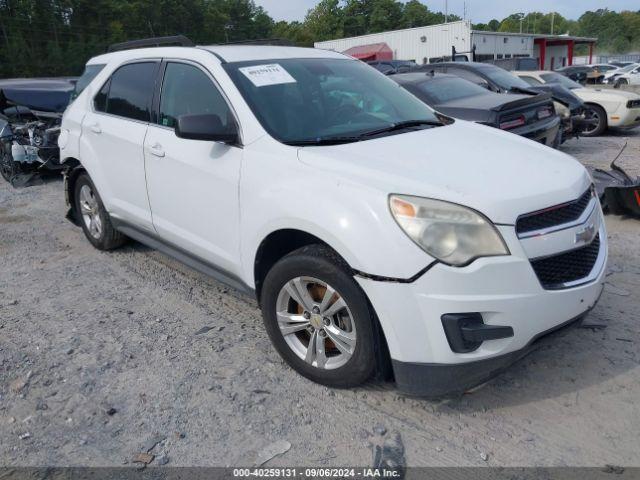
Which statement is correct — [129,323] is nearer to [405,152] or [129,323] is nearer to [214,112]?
[214,112]

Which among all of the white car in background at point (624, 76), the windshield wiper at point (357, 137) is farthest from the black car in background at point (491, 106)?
the white car in background at point (624, 76)

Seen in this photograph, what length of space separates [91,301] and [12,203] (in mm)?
4562

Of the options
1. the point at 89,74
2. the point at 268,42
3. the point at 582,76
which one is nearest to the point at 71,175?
the point at 89,74

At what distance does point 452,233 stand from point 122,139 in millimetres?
2872

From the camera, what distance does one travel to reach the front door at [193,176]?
3.46 metres

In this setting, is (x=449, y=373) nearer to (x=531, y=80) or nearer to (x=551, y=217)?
(x=551, y=217)

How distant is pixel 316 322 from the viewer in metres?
3.06

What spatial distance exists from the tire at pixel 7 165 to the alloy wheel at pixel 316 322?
7693mm

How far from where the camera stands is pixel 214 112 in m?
3.68

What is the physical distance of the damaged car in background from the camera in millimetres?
9008

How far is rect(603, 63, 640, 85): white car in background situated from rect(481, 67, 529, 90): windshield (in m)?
24.4

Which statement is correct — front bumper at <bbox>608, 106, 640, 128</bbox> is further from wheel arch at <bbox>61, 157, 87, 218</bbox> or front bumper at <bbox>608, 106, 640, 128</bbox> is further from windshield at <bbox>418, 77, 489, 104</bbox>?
wheel arch at <bbox>61, 157, 87, 218</bbox>

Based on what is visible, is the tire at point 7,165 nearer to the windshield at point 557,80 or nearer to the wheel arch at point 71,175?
the wheel arch at point 71,175

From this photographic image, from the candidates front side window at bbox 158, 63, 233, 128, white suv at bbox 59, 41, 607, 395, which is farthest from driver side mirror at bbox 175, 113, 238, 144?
front side window at bbox 158, 63, 233, 128
